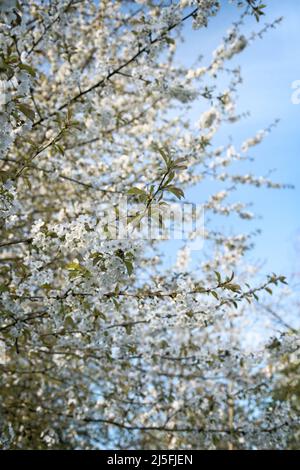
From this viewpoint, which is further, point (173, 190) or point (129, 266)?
point (129, 266)

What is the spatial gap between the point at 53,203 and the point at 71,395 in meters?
2.14

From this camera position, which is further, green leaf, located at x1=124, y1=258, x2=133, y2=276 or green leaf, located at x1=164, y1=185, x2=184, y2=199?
green leaf, located at x1=124, y1=258, x2=133, y2=276

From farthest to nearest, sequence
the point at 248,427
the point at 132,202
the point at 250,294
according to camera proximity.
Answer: the point at 248,427 < the point at 132,202 < the point at 250,294

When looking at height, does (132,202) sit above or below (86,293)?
above

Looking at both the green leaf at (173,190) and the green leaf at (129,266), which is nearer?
the green leaf at (173,190)

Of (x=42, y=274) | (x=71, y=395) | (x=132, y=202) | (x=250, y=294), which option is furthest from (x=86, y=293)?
(x=71, y=395)

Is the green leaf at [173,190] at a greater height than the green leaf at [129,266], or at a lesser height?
greater

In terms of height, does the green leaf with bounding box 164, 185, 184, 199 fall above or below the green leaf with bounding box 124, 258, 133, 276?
above

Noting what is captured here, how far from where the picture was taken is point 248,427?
3691 millimetres

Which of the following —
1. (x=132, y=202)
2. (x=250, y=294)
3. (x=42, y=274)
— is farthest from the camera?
(x=132, y=202)

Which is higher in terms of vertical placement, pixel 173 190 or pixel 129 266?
pixel 173 190
